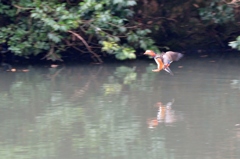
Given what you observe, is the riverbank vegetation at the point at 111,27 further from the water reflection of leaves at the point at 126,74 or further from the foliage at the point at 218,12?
the water reflection of leaves at the point at 126,74

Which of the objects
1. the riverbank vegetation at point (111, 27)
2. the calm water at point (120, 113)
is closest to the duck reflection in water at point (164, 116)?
the calm water at point (120, 113)

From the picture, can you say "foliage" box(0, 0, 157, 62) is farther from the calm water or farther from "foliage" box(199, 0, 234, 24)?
"foliage" box(199, 0, 234, 24)

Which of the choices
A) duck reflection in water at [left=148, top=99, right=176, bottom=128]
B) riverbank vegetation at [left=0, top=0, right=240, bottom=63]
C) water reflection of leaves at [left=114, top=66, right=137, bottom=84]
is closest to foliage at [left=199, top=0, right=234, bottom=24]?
riverbank vegetation at [left=0, top=0, right=240, bottom=63]

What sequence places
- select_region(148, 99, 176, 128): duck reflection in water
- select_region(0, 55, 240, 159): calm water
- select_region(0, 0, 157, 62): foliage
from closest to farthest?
select_region(0, 55, 240, 159): calm water → select_region(148, 99, 176, 128): duck reflection in water → select_region(0, 0, 157, 62): foliage

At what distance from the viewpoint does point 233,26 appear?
37.7 ft

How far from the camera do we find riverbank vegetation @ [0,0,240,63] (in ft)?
31.0

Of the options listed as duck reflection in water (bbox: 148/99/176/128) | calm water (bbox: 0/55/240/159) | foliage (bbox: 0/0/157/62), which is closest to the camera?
calm water (bbox: 0/55/240/159)

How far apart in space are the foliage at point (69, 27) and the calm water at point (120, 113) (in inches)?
17.2

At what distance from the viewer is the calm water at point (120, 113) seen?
558 cm

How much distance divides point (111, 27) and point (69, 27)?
0.80m

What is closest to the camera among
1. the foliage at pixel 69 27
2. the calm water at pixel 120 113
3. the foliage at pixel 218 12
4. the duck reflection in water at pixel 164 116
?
the calm water at pixel 120 113

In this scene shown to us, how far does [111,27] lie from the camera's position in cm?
972

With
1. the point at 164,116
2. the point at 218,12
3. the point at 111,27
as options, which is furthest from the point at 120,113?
the point at 218,12

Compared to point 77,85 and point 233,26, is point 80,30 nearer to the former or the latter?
point 77,85
